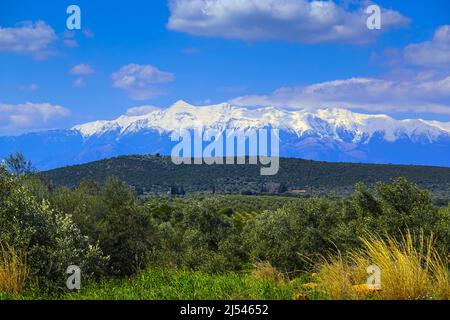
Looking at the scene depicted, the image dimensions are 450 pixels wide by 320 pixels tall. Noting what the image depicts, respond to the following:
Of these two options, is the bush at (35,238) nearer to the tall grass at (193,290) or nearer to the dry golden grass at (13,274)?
the dry golden grass at (13,274)

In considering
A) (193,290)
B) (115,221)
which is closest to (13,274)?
(193,290)

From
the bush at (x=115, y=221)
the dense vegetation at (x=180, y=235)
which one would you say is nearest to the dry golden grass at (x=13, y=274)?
the dense vegetation at (x=180, y=235)

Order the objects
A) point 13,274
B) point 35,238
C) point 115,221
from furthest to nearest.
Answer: point 115,221, point 35,238, point 13,274

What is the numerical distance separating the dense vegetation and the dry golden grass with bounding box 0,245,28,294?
0.05 metres

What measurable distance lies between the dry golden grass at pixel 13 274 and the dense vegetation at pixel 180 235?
5 centimetres

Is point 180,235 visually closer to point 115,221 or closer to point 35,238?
point 115,221

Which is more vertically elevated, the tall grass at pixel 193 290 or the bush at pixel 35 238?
the bush at pixel 35 238

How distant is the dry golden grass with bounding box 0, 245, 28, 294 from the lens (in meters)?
12.2

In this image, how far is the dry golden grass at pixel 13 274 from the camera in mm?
12172

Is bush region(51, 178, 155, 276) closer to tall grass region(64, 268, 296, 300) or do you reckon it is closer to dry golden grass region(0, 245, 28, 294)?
dry golden grass region(0, 245, 28, 294)

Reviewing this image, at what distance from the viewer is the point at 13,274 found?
40.1 ft

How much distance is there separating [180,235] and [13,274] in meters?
49.2
